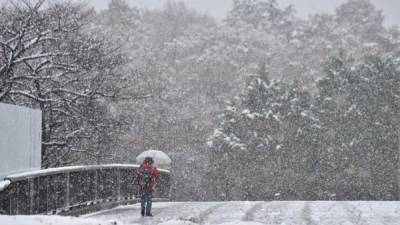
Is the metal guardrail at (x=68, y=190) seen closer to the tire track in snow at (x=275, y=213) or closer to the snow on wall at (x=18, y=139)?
the snow on wall at (x=18, y=139)

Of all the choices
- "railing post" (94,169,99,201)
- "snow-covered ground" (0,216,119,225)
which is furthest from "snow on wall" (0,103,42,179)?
"snow-covered ground" (0,216,119,225)

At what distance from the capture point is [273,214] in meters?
17.6

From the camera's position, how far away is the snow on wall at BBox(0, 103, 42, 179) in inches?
624

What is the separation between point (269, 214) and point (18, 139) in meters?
6.31

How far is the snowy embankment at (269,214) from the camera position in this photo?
16.0 meters

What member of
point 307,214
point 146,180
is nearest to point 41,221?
point 146,180

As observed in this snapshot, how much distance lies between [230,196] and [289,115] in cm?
765

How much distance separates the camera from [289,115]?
169 feet

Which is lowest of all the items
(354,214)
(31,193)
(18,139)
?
(354,214)

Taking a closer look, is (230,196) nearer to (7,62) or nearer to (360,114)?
(360,114)

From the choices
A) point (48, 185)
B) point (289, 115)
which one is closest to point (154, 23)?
point (289, 115)

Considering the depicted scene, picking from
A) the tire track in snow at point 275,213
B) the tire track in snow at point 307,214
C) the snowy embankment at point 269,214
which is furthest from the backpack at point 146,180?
the tire track in snow at point 307,214

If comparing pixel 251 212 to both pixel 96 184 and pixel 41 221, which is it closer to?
pixel 96 184

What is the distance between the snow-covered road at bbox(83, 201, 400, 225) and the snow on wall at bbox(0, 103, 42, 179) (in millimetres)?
2129
